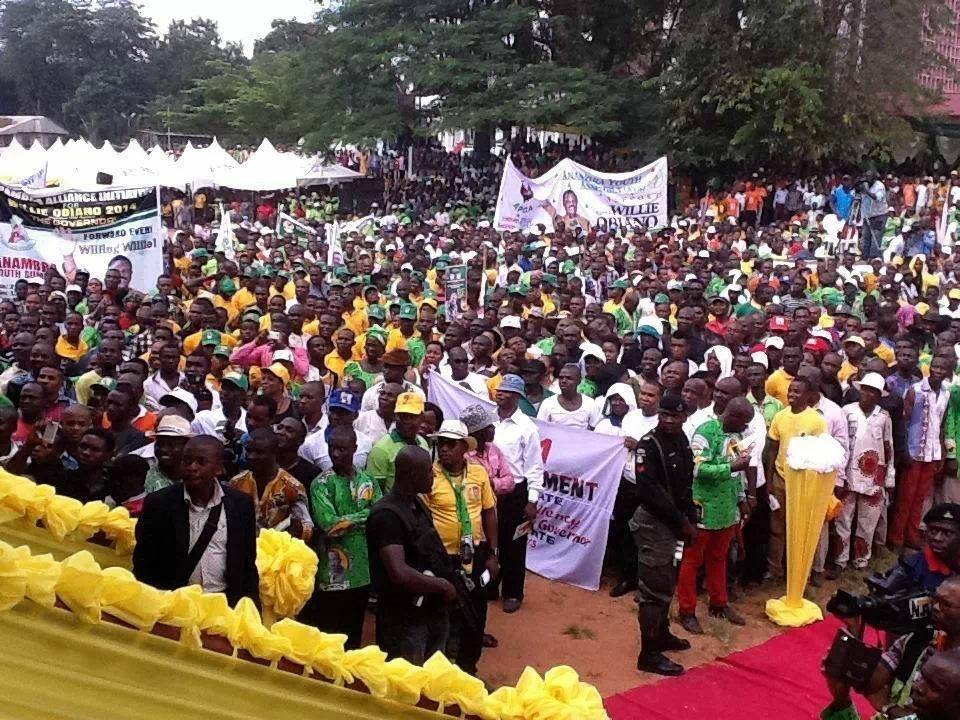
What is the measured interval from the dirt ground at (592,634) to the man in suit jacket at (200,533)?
2.42 metres

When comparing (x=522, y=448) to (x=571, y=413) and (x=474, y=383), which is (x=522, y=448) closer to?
(x=571, y=413)

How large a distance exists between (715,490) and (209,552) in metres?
3.34

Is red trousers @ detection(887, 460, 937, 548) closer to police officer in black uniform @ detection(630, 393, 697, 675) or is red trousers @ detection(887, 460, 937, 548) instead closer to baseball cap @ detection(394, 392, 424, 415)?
police officer in black uniform @ detection(630, 393, 697, 675)

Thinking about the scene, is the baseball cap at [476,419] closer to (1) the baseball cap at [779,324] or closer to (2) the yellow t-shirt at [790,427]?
(2) the yellow t-shirt at [790,427]

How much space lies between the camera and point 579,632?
620cm

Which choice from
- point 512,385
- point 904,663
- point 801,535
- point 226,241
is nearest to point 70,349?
point 512,385

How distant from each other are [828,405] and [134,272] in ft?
25.6

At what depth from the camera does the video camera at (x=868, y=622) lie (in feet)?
10.3

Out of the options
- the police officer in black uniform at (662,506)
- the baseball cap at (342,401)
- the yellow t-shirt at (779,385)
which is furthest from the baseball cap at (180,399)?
the yellow t-shirt at (779,385)

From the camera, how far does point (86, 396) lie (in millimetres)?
6461

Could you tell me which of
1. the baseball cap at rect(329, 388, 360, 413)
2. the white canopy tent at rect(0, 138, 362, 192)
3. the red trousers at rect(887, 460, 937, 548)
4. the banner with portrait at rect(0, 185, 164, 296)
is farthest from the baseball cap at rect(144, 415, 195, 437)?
the white canopy tent at rect(0, 138, 362, 192)

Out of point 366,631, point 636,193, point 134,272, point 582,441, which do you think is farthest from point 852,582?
point 636,193

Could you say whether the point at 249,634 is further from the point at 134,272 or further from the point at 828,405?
the point at 134,272

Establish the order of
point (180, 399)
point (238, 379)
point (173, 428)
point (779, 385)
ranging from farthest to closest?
point (779, 385)
point (238, 379)
point (180, 399)
point (173, 428)
